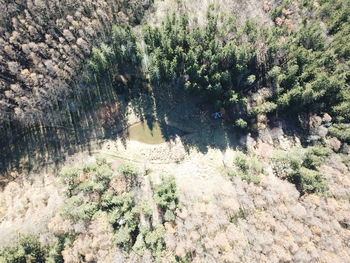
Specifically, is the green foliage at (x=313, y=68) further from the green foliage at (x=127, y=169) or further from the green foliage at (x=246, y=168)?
the green foliage at (x=127, y=169)

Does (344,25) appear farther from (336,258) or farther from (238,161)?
(336,258)

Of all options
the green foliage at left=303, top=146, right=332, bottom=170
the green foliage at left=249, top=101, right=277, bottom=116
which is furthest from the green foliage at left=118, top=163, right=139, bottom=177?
the green foliage at left=303, top=146, right=332, bottom=170

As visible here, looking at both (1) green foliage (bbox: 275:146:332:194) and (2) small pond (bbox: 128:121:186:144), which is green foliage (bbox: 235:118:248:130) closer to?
(1) green foliage (bbox: 275:146:332:194)

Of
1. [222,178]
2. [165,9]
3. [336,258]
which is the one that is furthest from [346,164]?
[165,9]

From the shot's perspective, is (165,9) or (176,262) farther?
(165,9)

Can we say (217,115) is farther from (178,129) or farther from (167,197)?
(167,197)
